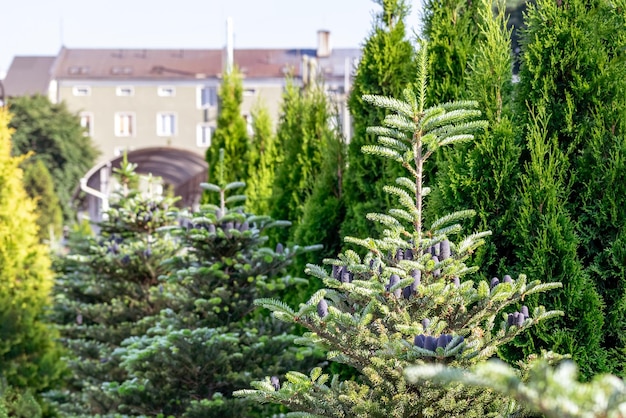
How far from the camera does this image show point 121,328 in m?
9.52

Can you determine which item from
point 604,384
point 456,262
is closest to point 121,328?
point 456,262

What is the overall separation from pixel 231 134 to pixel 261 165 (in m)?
0.99

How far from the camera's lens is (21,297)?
11477 millimetres

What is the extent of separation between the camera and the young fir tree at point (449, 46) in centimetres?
582

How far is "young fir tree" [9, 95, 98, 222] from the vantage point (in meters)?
47.8

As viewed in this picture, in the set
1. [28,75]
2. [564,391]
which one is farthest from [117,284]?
[28,75]

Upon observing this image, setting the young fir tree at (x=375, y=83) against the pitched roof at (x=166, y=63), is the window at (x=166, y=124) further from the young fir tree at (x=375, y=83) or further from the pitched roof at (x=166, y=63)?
the young fir tree at (x=375, y=83)

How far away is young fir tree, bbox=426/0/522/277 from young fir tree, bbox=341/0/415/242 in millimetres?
1484

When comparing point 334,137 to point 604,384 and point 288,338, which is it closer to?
point 288,338

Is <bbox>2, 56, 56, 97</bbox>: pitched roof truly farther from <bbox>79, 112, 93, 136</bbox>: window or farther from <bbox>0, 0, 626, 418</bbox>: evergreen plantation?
<bbox>0, 0, 626, 418</bbox>: evergreen plantation

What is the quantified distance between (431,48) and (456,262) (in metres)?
2.46

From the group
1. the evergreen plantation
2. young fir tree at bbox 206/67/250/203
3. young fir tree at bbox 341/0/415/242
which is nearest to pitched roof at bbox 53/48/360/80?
young fir tree at bbox 206/67/250/203

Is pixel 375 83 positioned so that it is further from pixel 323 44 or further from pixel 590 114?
pixel 323 44

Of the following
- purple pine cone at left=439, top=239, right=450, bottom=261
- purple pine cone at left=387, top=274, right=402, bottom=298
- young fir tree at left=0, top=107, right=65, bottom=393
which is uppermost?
purple pine cone at left=439, top=239, right=450, bottom=261
